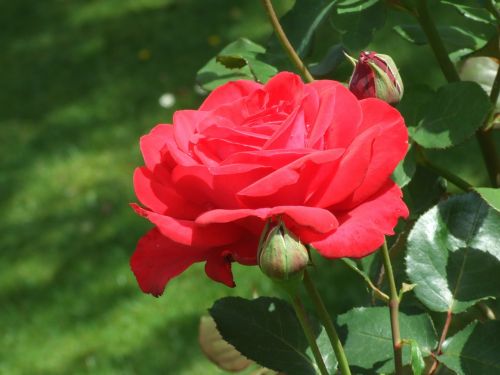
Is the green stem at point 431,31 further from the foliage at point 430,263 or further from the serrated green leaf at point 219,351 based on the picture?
the serrated green leaf at point 219,351

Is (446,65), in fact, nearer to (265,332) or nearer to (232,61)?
(232,61)

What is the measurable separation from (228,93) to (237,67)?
23 centimetres

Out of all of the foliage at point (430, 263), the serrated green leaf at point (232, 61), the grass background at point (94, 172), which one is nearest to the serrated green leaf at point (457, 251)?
the foliage at point (430, 263)

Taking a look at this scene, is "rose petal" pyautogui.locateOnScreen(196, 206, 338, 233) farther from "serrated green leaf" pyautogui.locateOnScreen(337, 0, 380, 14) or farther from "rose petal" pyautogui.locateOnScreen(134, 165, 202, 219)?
"serrated green leaf" pyautogui.locateOnScreen(337, 0, 380, 14)

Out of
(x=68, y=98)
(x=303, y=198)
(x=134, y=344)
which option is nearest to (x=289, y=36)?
(x=303, y=198)

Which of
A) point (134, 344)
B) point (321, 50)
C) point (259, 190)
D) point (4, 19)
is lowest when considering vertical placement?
point (4, 19)

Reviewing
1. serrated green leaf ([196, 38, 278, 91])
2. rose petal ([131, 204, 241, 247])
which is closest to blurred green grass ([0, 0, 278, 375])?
serrated green leaf ([196, 38, 278, 91])

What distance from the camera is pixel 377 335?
2.39 ft

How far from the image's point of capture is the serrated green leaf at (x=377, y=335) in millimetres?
716

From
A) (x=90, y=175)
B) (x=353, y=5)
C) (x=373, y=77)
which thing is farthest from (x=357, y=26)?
(x=90, y=175)

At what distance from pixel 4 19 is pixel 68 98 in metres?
0.85

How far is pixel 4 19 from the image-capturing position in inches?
158

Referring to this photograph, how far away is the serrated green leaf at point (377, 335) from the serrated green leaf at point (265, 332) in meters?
0.04

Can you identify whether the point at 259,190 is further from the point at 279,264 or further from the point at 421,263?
the point at 421,263
